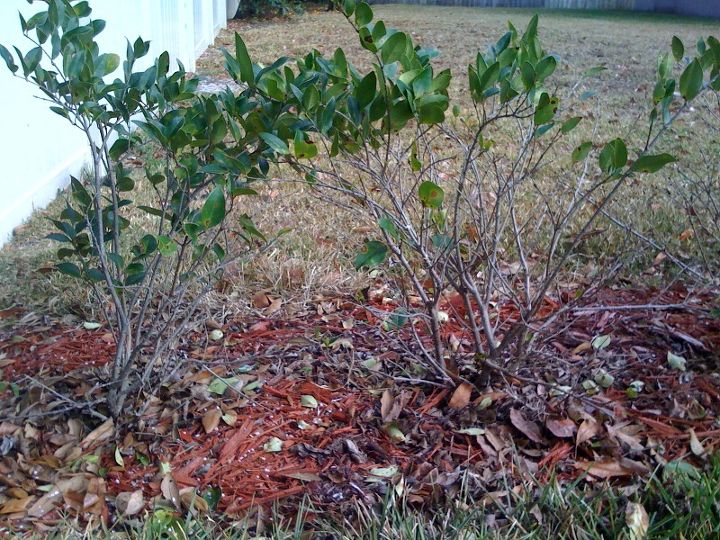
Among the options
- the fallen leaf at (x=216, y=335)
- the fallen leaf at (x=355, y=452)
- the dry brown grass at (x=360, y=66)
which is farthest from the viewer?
the dry brown grass at (x=360, y=66)

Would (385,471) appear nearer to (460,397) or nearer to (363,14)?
(460,397)

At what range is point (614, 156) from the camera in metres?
2.32

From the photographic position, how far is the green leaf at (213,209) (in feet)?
7.50

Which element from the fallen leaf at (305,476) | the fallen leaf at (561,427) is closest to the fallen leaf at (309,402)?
the fallen leaf at (305,476)

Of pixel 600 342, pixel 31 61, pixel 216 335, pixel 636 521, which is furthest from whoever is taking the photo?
pixel 216 335

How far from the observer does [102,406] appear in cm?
273

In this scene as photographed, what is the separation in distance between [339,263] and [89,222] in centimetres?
159

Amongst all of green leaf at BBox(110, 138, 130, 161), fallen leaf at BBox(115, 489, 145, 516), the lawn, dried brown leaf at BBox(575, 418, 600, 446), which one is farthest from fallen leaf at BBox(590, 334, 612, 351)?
green leaf at BBox(110, 138, 130, 161)

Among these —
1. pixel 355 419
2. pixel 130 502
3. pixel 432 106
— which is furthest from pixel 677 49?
pixel 130 502

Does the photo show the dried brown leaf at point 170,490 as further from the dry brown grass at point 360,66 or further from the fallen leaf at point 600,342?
the fallen leaf at point 600,342

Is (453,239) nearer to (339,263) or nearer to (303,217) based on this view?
(339,263)

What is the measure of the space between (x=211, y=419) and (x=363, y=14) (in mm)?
1434

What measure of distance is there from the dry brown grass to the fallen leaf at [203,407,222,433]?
861 mm

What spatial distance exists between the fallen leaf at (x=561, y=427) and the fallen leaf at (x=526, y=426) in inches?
1.6
